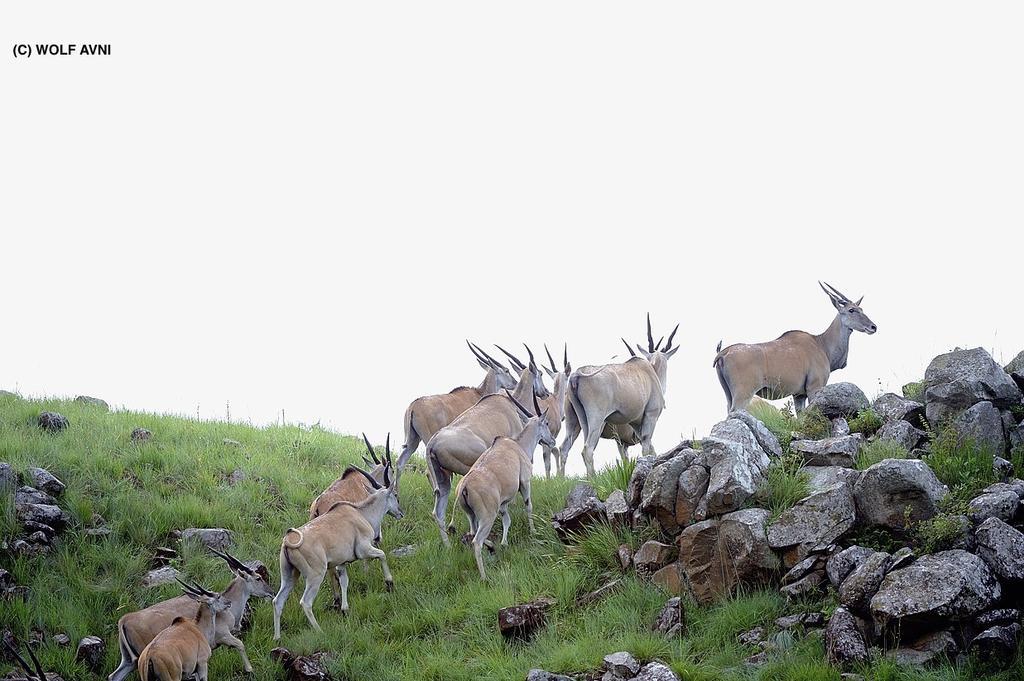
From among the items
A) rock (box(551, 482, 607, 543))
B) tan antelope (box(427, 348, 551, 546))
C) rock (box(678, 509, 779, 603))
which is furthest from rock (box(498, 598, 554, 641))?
tan antelope (box(427, 348, 551, 546))

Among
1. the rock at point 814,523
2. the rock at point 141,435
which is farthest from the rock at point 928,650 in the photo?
the rock at point 141,435

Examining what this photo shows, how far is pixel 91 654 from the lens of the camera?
11531mm

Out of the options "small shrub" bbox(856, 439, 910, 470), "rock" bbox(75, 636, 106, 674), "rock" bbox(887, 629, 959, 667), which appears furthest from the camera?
"rock" bbox(75, 636, 106, 674)

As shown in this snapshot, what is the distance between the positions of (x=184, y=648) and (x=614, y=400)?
7.26 meters

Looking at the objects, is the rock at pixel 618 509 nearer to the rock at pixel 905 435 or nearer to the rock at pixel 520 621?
the rock at pixel 520 621

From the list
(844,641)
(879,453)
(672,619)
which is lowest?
(844,641)

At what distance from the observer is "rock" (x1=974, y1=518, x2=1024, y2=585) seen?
30.3 ft

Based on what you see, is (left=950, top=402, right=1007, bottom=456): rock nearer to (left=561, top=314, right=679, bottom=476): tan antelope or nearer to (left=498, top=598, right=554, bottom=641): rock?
(left=498, top=598, right=554, bottom=641): rock

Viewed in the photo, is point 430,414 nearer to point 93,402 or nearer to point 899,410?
point 899,410

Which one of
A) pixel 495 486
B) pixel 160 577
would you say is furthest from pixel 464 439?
pixel 160 577

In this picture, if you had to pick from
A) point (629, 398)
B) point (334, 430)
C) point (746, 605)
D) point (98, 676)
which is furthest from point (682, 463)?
point (334, 430)

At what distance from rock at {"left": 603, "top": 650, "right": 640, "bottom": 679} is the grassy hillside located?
215 millimetres

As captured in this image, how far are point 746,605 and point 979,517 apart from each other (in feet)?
7.56

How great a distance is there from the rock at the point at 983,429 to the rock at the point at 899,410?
2.25 ft
